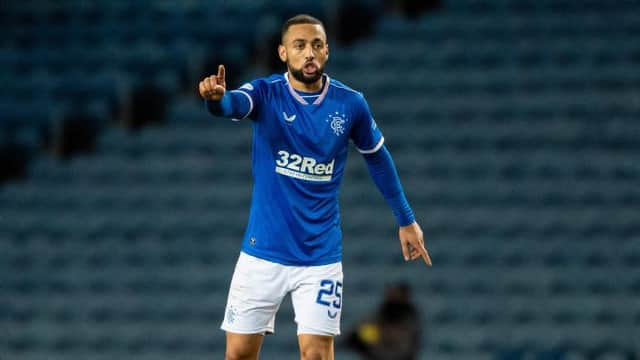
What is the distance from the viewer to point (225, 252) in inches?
499

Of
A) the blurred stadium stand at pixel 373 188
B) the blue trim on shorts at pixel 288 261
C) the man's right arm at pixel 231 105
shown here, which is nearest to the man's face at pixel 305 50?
the man's right arm at pixel 231 105

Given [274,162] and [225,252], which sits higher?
[274,162]

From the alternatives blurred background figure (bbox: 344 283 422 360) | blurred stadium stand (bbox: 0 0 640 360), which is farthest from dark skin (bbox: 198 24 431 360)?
blurred stadium stand (bbox: 0 0 640 360)

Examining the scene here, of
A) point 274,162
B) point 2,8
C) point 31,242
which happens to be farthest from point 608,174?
point 2,8

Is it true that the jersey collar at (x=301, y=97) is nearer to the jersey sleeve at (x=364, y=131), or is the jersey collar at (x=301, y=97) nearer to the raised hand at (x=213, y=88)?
the jersey sleeve at (x=364, y=131)

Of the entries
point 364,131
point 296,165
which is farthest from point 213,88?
point 364,131

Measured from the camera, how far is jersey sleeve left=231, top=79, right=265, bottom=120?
5796 millimetres

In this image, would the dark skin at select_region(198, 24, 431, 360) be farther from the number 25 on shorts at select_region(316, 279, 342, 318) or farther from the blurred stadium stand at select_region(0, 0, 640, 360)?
the blurred stadium stand at select_region(0, 0, 640, 360)

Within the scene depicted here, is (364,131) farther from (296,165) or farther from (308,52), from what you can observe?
(308,52)

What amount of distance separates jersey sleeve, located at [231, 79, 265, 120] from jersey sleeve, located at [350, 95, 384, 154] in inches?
18.7

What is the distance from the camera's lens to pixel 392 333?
951 cm

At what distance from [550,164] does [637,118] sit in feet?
3.69

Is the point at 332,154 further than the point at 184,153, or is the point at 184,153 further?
the point at 184,153

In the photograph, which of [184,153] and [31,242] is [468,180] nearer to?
[184,153]
